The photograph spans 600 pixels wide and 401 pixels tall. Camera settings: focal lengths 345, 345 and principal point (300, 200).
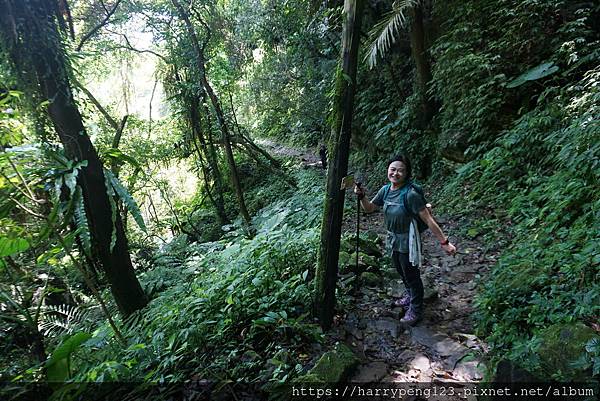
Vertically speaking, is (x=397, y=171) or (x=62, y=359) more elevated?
(x=397, y=171)

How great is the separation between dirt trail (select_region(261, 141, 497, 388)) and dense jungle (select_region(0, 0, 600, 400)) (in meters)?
0.02

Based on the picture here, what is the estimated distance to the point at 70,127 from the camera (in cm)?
348

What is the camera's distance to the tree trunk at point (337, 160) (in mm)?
2934

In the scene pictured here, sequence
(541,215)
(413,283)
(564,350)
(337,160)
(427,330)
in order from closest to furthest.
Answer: (564,350) → (337,160) → (427,330) → (413,283) → (541,215)

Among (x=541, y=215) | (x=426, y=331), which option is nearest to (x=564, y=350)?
(x=426, y=331)

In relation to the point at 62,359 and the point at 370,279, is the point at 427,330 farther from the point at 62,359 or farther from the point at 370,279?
the point at 62,359

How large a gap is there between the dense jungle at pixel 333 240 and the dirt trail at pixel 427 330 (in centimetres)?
2

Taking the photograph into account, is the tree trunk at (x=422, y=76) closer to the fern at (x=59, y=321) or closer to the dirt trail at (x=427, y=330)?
the dirt trail at (x=427, y=330)

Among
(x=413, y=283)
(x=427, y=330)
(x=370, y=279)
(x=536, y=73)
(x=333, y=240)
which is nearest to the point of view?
(x=333, y=240)

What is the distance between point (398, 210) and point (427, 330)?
1291 millimetres

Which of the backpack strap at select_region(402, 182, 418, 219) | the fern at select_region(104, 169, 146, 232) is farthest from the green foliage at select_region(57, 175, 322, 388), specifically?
the backpack strap at select_region(402, 182, 418, 219)

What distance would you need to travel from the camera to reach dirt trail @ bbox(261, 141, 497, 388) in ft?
9.76

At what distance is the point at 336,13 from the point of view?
9.76m

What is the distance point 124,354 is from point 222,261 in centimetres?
186
